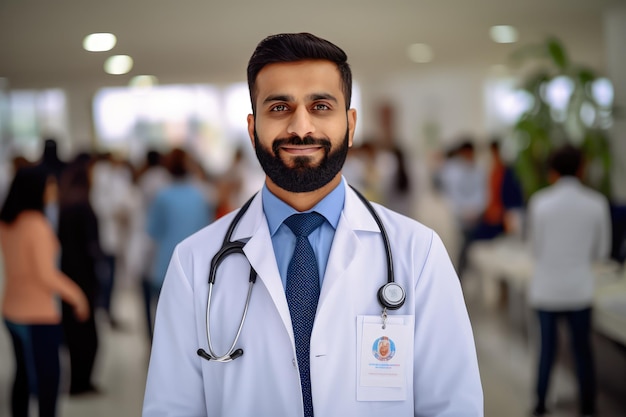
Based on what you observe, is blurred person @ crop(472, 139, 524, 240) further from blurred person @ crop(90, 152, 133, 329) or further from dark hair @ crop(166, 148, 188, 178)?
blurred person @ crop(90, 152, 133, 329)

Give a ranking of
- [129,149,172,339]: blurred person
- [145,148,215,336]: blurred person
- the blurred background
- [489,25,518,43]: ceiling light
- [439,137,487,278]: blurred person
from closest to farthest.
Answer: the blurred background, [489,25,518,43]: ceiling light, [145,148,215,336]: blurred person, [129,149,172,339]: blurred person, [439,137,487,278]: blurred person

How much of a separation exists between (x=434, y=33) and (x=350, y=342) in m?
2.77

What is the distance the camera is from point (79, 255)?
436 cm

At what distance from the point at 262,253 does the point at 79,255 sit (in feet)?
10.4

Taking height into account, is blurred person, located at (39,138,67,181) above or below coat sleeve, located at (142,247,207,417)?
above

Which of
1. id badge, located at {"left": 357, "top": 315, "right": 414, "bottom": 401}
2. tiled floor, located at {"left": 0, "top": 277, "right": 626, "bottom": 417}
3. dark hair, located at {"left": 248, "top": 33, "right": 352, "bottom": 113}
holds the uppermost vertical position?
dark hair, located at {"left": 248, "top": 33, "right": 352, "bottom": 113}

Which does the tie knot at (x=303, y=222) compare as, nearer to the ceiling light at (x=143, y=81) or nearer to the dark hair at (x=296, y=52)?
the dark hair at (x=296, y=52)

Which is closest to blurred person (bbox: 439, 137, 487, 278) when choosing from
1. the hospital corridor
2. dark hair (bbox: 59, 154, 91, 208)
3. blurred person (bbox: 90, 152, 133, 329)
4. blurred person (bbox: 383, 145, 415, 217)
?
blurred person (bbox: 383, 145, 415, 217)

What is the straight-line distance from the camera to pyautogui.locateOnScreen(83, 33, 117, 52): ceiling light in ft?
9.45

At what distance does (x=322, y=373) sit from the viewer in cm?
140

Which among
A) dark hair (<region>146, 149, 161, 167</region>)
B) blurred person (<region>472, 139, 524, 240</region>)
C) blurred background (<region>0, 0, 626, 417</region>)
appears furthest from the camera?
blurred person (<region>472, 139, 524, 240</region>)

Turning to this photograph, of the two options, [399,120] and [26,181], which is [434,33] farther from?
[399,120]

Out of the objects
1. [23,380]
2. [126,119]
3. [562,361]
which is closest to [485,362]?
[562,361]

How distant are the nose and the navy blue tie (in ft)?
0.65
